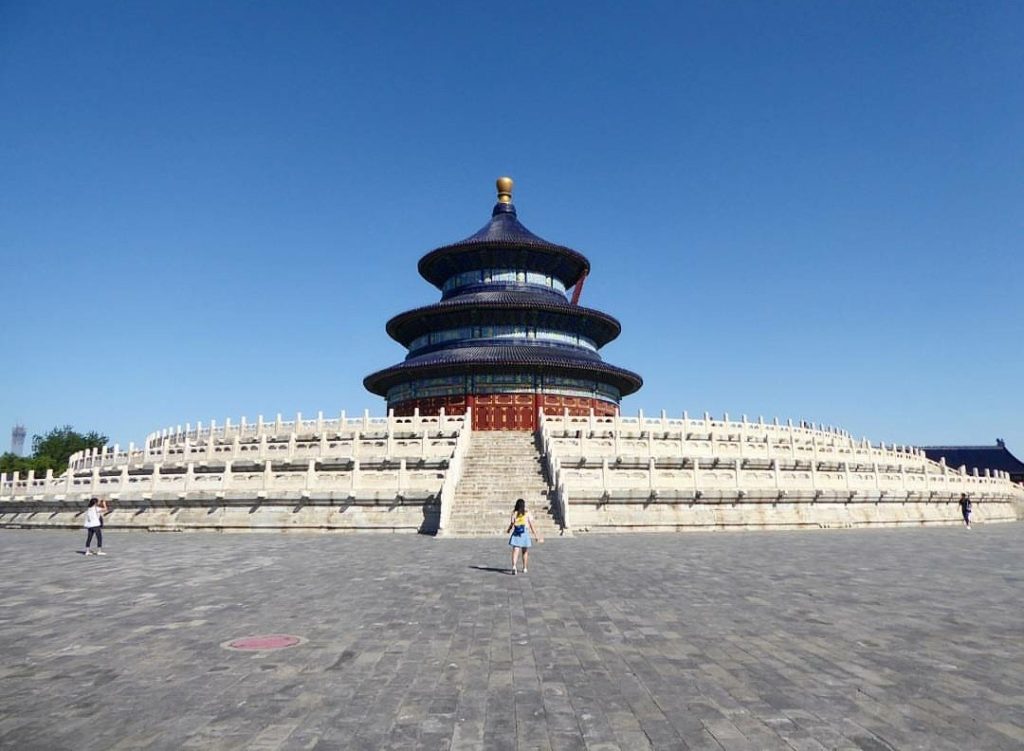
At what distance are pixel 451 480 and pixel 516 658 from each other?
1663 cm

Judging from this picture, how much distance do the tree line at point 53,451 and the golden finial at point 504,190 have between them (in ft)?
194

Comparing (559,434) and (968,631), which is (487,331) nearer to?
(559,434)

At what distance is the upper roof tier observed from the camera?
4825 cm

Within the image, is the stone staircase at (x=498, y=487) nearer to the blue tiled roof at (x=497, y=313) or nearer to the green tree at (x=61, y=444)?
the blue tiled roof at (x=497, y=313)

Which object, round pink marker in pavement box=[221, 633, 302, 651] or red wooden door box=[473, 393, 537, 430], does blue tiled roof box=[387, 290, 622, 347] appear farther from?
round pink marker in pavement box=[221, 633, 302, 651]

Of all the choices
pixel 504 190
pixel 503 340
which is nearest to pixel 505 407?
pixel 503 340

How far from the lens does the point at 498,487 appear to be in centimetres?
2392

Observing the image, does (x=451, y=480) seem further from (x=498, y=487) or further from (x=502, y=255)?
(x=502, y=255)

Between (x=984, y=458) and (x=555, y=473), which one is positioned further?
(x=984, y=458)

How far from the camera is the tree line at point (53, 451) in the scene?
77.3 metres

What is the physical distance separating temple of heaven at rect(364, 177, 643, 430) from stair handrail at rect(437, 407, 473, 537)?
14530 mm

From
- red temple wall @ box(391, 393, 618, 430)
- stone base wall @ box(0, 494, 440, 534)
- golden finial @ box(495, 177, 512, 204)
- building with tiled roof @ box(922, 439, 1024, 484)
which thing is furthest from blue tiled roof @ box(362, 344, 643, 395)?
building with tiled roof @ box(922, 439, 1024, 484)

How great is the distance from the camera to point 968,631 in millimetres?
7855

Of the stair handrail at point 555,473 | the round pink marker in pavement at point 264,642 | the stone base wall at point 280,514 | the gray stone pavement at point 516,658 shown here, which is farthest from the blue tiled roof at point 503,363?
the round pink marker in pavement at point 264,642
